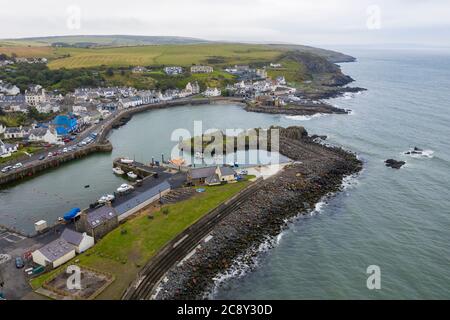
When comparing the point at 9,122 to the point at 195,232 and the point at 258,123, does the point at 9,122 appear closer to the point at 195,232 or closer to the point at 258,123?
the point at 258,123

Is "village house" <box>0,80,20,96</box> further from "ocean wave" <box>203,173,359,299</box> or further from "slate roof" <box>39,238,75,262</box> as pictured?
"ocean wave" <box>203,173,359,299</box>

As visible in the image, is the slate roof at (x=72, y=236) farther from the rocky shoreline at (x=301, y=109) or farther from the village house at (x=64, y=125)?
the rocky shoreline at (x=301, y=109)

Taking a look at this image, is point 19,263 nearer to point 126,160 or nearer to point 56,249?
point 56,249

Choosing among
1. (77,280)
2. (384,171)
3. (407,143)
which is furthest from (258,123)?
(77,280)

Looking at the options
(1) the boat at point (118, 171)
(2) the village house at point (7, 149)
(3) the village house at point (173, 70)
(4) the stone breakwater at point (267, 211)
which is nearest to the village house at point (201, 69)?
(3) the village house at point (173, 70)

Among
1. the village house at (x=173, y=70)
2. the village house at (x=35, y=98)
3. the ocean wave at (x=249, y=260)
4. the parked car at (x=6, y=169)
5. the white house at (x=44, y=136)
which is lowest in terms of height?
the ocean wave at (x=249, y=260)

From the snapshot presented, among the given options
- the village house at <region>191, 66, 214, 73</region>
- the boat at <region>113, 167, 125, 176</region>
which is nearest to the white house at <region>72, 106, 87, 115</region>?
the boat at <region>113, 167, 125, 176</region>
